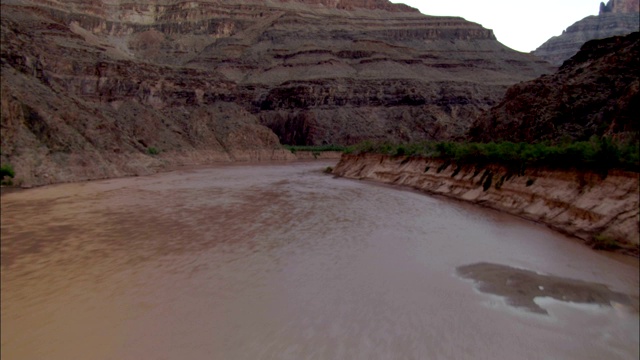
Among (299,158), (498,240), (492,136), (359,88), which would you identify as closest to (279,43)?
(359,88)

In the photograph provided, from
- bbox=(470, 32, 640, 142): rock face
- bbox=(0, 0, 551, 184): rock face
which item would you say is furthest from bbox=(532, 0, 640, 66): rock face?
bbox=(470, 32, 640, 142): rock face

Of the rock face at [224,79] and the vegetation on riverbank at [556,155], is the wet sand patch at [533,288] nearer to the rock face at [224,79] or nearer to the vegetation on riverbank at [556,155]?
the vegetation on riverbank at [556,155]

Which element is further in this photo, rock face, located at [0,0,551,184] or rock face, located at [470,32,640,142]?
rock face, located at [0,0,551,184]

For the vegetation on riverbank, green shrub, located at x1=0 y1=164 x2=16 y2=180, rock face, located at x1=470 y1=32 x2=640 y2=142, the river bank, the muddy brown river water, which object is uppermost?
rock face, located at x1=470 y1=32 x2=640 y2=142

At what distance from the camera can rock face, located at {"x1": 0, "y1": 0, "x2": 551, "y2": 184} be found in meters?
31.0

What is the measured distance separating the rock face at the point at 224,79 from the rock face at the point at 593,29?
1313 inches

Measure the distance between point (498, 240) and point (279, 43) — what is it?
123912 millimetres

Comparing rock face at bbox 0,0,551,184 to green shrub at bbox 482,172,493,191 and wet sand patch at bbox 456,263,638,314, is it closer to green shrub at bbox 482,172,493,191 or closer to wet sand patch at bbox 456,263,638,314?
wet sand patch at bbox 456,263,638,314

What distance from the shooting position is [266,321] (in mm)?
6910

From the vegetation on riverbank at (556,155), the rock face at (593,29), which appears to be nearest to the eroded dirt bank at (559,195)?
the vegetation on riverbank at (556,155)

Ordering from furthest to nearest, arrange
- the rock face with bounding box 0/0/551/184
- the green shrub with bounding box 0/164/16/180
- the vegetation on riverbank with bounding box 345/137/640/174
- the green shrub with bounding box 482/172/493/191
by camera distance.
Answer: the rock face with bounding box 0/0/551/184
the green shrub with bounding box 482/172/493/191
the green shrub with bounding box 0/164/16/180
the vegetation on riverbank with bounding box 345/137/640/174

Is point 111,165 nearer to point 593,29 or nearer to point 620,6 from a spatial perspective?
point 593,29

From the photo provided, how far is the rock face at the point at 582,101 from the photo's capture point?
18906mm

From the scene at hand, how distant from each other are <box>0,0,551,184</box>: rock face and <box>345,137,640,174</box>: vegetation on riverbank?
21.5 m
